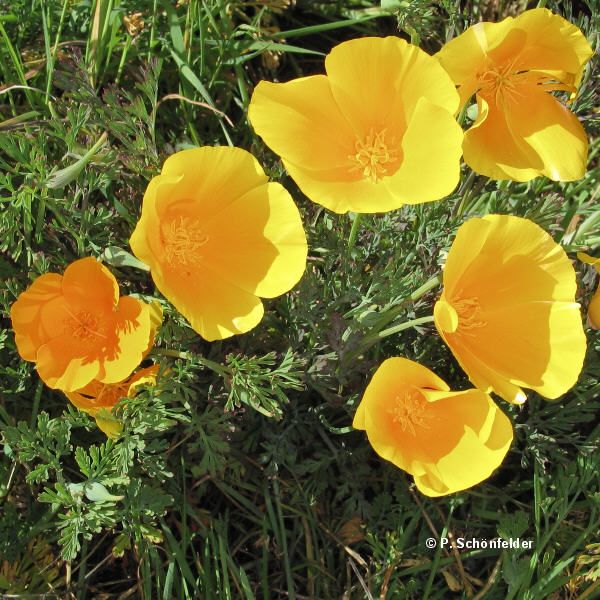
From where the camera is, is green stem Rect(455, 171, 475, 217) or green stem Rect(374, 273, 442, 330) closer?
green stem Rect(374, 273, 442, 330)

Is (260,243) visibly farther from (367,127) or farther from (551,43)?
(551,43)

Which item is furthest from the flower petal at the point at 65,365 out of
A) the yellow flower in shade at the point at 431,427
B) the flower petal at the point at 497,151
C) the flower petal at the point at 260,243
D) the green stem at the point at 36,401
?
the flower petal at the point at 497,151

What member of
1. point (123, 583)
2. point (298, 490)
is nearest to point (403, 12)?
point (298, 490)

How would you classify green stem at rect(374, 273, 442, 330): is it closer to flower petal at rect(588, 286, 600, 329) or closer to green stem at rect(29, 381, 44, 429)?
flower petal at rect(588, 286, 600, 329)

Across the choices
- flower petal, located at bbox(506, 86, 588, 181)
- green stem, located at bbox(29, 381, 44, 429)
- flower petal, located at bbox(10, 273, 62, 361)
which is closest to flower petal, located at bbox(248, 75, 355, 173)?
flower petal, located at bbox(506, 86, 588, 181)

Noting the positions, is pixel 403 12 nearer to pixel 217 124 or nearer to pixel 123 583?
pixel 217 124

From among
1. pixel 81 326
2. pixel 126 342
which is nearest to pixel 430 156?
pixel 126 342
